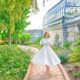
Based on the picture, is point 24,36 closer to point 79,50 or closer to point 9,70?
point 79,50

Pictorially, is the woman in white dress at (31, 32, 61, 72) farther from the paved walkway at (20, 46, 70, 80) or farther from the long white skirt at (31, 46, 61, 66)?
the paved walkway at (20, 46, 70, 80)

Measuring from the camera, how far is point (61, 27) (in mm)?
25891

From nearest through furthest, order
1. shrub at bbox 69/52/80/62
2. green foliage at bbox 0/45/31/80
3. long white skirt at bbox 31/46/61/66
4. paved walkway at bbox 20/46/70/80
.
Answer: paved walkway at bbox 20/46/70/80 < green foliage at bbox 0/45/31/80 < long white skirt at bbox 31/46/61/66 < shrub at bbox 69/52/80/62

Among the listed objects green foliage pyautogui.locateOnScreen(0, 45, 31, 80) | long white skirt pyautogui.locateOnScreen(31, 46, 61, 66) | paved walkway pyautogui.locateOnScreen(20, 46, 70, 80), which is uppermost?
long white skirt pyautogui.locateOnScreen(31, 46, 61, 66)

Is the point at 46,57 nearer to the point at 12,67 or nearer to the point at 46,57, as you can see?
the point at 46,57

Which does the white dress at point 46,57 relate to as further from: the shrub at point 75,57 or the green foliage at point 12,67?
the shrub at point 75,57

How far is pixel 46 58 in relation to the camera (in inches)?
463

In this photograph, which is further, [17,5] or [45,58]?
[45,58]

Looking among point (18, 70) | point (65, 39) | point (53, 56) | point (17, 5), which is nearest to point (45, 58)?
point (53, 56)

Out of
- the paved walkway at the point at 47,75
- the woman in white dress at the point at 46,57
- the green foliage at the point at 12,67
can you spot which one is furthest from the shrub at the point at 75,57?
the woman in white dress at the point at 46,57

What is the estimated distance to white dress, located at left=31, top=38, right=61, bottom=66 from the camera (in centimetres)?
1166

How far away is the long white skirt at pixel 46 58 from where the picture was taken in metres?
11.6

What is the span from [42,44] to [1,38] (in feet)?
68.6

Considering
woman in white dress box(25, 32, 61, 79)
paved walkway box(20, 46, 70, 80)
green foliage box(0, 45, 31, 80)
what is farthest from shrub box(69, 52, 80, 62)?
woman in white dress box(25, 32, 61, 79)
